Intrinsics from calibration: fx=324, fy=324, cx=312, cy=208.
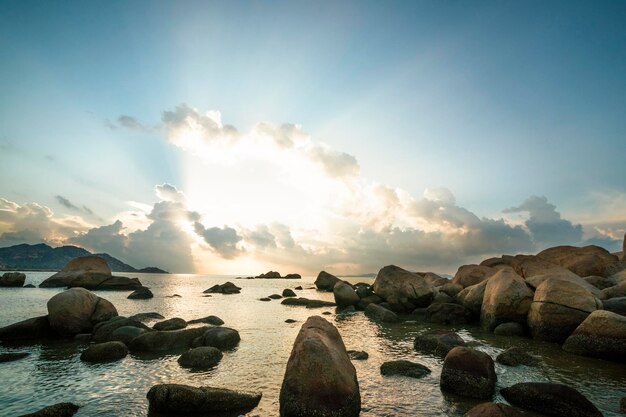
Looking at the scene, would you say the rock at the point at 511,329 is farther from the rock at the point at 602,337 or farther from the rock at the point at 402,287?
the rock at the point at 402,287

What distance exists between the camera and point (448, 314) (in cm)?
2500

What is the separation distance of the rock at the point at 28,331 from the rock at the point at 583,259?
141ft

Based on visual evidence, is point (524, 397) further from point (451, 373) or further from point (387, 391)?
point (387, 391)

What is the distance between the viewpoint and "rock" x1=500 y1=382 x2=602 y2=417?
8109 mm

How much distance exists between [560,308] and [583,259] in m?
21.9

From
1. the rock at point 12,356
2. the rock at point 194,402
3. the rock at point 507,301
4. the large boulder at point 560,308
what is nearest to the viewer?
the rock at point 194,402

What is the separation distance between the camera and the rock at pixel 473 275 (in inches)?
1330

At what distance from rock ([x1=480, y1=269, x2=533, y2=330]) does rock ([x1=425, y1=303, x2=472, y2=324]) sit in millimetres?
3160

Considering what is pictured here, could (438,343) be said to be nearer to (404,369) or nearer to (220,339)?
(404,369)

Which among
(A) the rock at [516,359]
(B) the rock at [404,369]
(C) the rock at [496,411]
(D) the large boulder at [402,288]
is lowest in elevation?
(B) the rock at [404,369]

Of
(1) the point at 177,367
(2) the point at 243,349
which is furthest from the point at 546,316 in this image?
(1) the point at 177,367

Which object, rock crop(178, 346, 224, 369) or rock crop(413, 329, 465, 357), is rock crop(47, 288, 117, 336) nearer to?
A: rock crop(178, 346, 224, 369)

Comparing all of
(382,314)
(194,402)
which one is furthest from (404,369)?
(382,314)

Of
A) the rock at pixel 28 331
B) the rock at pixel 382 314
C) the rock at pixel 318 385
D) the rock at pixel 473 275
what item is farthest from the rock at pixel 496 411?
the rock at pixel 473 275
